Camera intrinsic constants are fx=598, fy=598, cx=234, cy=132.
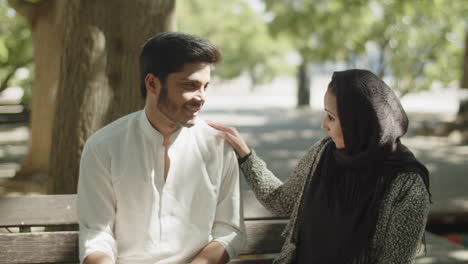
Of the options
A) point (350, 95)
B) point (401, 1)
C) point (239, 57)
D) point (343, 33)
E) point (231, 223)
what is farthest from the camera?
point (239, 57)

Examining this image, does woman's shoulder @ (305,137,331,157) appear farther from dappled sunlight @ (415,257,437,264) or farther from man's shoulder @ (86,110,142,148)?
dappled sunlight @ (415,257,437,264)

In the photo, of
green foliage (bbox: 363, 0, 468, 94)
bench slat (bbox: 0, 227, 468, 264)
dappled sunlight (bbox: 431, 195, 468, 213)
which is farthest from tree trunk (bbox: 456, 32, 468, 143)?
bench slat (bbox: 0, 227, 468, 264)

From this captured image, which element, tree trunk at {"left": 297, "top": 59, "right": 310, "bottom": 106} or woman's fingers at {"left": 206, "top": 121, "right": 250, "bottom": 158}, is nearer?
woman's fingers at {"left": 206, "top": 121, "right": 250, "bottom": 158}

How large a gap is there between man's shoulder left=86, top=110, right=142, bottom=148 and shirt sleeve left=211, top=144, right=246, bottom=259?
50 cm

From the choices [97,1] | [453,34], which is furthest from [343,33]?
[97,1]

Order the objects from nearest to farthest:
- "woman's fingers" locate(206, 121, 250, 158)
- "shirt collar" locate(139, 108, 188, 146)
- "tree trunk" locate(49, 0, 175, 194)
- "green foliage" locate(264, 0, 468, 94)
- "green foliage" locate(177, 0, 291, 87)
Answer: "shirt collar" locate(139, 108, 188, 146)
"woman's fingers" locate(206, 121, 250, 158)
"tree trunk" locate(49, 0, 175, 194)
"green foliage" locate(264, 0, 468, 94)
"green foliage" locate(177, 0, 291, 87)

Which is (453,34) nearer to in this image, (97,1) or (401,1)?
(401,1)

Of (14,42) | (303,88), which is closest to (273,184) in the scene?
(14,42)

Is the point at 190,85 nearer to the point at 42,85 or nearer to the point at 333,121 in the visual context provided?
the point at 333,121

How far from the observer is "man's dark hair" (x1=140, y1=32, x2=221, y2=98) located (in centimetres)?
260

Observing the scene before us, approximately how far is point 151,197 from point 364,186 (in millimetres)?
982

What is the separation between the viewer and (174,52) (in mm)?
2604

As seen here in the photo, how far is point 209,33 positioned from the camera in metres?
44.4

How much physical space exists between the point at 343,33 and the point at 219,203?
67.3 ft
